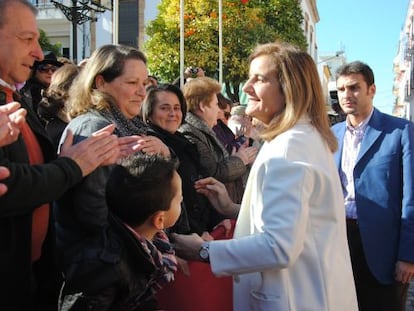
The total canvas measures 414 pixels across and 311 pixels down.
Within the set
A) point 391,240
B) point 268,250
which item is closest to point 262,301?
point 268,250

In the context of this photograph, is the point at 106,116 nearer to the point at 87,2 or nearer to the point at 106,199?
the point at 106,199

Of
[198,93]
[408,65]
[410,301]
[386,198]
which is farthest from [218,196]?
[408,65]

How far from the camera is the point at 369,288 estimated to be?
11.2 ft

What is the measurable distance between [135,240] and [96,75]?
3.51 feet

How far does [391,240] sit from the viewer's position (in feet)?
10.7

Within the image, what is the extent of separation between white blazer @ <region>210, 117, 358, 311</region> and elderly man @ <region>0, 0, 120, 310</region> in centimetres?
64

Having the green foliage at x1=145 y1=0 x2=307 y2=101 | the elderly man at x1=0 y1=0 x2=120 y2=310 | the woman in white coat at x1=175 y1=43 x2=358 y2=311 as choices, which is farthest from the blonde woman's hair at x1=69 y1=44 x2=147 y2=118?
Answer: the green foliage at x1=145 y1=0 x2=307 y2=101

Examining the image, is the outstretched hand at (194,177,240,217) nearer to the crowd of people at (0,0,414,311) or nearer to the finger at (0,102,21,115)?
the crowd of people at (0,0,414,311)

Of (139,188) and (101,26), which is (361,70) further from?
(101,26)

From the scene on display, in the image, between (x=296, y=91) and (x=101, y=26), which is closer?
(x=296, y=91)

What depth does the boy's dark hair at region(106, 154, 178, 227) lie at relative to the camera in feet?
6.49

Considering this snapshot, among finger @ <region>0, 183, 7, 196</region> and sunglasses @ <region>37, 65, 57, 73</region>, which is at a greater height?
sunglasses @ <region>37, 65, 57, 73</region>

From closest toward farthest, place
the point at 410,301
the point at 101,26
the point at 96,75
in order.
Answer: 1. the point at 96,75
2. the point at 410,301
3. the point at 101,26

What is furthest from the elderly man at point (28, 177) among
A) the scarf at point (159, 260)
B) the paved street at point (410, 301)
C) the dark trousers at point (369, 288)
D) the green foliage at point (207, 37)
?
the green foliage at point (207, 37)
